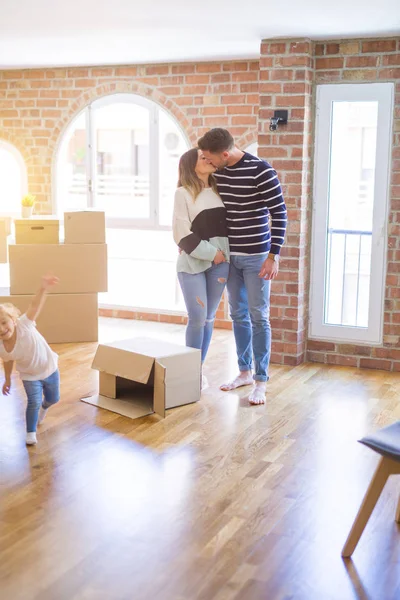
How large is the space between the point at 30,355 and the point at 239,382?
5.07 ft

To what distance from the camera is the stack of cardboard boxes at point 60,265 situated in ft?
18.1

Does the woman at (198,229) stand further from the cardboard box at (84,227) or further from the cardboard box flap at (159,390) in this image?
the cardboard box at (84,227)

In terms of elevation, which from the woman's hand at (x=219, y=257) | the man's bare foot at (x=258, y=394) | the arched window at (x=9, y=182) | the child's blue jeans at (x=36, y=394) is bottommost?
the man's bare foot at (x=258, y=394)

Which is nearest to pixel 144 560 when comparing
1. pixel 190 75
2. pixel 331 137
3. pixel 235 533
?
pixel 235 533

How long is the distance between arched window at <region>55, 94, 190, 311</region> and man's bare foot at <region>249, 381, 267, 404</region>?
231cm

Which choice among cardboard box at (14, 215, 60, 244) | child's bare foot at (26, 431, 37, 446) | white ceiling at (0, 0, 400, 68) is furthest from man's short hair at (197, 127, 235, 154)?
cardboard box at (14, 215, 60, 244)

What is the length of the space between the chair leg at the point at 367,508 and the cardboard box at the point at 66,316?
3.45 metres

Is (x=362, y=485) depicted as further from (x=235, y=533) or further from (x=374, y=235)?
(x=374, y=235)

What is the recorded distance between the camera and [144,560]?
2512 millimetres

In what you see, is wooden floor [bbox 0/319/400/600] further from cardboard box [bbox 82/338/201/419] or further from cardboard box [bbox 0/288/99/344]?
cardboard box [bbox 0/288/99/344]

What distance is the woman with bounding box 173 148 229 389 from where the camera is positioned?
413 cm

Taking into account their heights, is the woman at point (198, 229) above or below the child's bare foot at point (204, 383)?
above

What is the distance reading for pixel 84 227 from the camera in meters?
5.55

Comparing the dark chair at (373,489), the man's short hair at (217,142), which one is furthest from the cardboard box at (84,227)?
the dark chair at (373,489)
